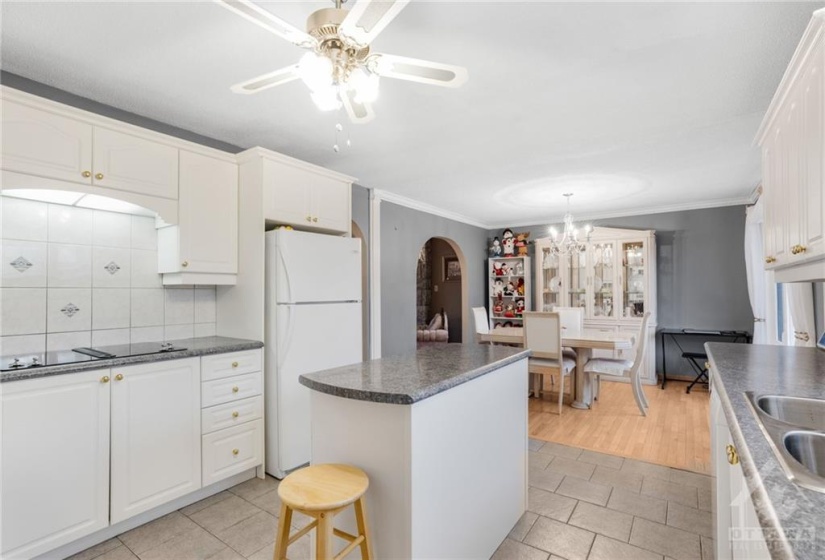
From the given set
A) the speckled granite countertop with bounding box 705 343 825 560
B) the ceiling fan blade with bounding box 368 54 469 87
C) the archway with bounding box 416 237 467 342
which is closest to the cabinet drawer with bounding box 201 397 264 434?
the ceiling fan blade with bounding box 368 54 469 87

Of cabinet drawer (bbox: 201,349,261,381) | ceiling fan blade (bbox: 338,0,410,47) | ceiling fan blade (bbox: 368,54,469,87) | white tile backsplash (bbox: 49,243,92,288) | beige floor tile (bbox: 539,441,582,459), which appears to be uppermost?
ceiling fan blade (bbox: 338,0,410,47)

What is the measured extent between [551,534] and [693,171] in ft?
11.4

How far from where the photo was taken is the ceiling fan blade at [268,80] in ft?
4.99

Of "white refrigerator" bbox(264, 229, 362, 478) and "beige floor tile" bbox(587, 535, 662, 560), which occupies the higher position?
"white refrigerator" bbox(264, 229, 362, 478)

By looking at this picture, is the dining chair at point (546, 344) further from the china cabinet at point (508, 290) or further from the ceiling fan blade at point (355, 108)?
the ceiling fan blade at point (355, 108)

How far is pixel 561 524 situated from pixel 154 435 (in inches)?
88.0

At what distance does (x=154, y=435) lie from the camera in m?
2.16

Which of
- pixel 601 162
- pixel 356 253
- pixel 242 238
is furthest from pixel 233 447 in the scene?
pixel 601 162

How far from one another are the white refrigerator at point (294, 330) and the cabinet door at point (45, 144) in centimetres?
105

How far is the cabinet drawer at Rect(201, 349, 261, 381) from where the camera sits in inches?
94.4

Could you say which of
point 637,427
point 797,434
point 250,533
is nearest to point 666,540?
point 797,434

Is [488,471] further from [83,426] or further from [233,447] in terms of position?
[83,426]

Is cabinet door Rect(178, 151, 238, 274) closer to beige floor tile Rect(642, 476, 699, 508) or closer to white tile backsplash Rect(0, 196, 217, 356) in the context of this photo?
white tile backsplash Rect(0, 196, 217, 356)

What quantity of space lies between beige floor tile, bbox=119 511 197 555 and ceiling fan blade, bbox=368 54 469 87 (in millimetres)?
2438
